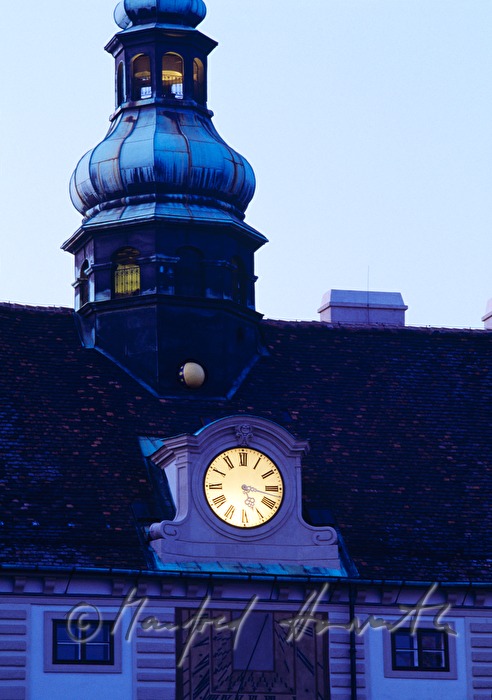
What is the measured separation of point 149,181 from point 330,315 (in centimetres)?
710

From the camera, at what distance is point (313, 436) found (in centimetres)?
5816

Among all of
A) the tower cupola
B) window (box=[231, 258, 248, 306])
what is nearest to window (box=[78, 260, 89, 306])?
the tower cupola

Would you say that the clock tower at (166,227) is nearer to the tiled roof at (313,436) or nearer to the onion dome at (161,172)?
the onion dome at (161,172)

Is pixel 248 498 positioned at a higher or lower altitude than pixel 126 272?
lower

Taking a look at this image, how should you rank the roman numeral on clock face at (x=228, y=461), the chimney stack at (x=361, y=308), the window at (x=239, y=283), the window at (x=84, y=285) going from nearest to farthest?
the roman numeral on clock face at (x=228, y=461) < the window at (x=239, y=283) < the window at (x=84, y=285) < the chimney stack at (x=361, y=308)

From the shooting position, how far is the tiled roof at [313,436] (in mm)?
54062

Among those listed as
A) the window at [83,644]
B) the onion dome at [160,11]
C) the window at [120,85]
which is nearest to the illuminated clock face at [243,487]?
the window at [83,644]

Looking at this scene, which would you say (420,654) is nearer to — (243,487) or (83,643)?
(243,487)

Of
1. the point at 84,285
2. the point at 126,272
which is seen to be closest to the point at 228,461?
the point at 126,272

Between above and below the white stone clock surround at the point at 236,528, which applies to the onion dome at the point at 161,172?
above

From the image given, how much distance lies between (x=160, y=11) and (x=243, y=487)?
13.7 meters

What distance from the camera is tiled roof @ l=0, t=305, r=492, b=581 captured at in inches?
2128

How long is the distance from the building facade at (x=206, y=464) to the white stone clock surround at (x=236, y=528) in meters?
0.05

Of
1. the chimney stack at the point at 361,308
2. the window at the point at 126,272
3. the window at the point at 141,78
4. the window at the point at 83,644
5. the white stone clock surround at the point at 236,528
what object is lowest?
the window at the point at 83,644
